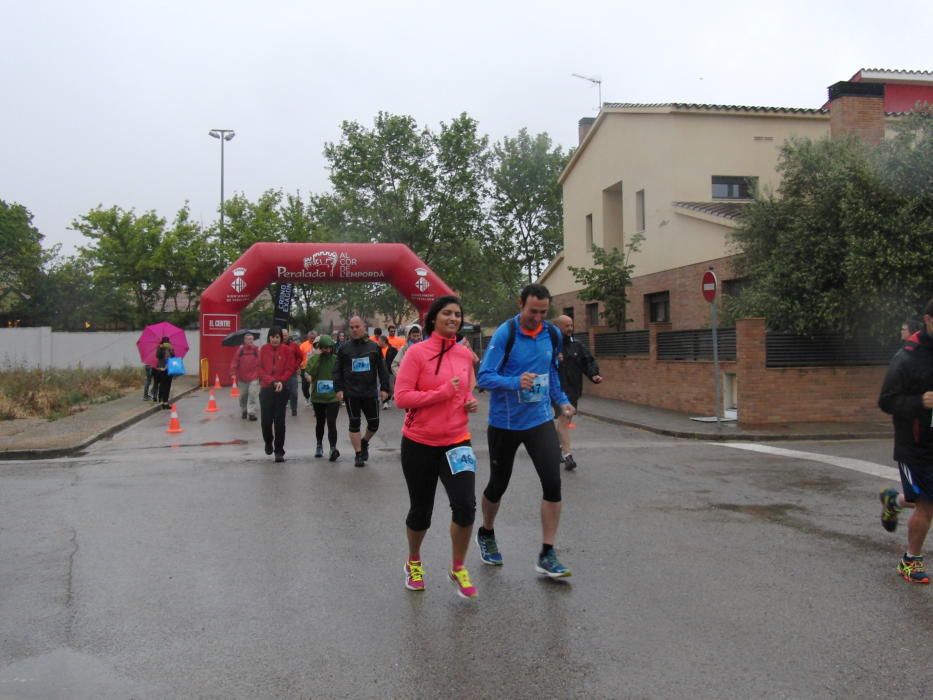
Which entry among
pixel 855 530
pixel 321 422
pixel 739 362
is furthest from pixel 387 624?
pixel 739 362

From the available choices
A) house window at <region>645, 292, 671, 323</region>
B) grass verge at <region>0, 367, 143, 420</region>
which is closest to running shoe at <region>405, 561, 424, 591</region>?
grass verge at <region>0, 367, 143, 420</region>

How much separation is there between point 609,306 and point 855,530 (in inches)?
671

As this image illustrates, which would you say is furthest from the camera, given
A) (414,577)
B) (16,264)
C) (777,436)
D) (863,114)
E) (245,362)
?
(16,264)

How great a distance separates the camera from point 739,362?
15047 millimetres

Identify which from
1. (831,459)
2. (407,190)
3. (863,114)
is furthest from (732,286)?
(407,190)

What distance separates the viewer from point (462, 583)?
502 cm

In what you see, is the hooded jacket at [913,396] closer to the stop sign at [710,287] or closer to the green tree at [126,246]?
the stop sign at [710,287]

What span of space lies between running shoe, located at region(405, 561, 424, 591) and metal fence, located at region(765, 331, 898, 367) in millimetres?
11332

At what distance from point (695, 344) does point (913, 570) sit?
11945 mm

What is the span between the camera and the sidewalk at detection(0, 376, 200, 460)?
39.1ft

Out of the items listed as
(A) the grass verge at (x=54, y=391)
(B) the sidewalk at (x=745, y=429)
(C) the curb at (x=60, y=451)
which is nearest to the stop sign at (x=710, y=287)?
(B) the sidewalk at (x=745, y=429)

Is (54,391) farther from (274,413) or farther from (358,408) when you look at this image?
(358,408)

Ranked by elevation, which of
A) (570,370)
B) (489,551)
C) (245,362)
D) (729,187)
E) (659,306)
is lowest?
(489,551)

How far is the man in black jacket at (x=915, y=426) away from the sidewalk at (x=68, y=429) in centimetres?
1070
